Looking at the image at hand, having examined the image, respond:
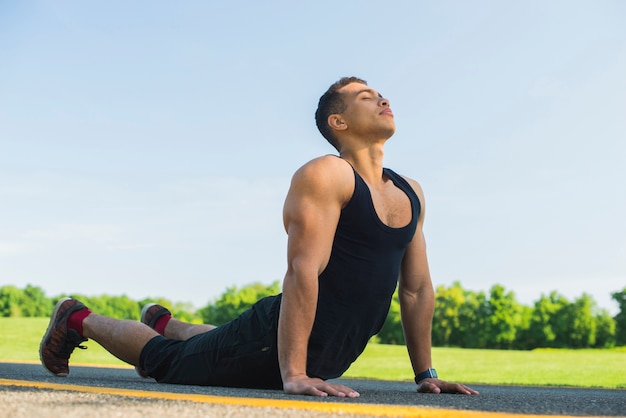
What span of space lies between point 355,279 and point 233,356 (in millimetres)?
879

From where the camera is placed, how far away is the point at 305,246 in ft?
11.0

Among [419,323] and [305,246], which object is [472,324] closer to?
[419,323]

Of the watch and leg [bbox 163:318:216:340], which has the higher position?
leg [bbox 163:318:216:340]

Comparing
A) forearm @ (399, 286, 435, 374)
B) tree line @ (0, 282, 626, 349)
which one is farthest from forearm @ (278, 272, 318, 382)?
tree line @ (0, 282, 626, 349)

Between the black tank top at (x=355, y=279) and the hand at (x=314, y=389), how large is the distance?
50 cm

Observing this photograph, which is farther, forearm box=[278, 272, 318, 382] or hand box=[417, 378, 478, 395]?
hand box=[417, 378, 478, 395]

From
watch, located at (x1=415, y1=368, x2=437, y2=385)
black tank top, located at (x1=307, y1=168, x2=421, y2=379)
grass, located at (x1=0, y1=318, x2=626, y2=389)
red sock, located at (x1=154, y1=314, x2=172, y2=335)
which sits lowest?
grass, located at (x1=0, y1=318, x2=626, y2=389)

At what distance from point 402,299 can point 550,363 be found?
45.3ft

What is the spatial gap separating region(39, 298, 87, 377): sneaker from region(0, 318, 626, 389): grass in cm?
551

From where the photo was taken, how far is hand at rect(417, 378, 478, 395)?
3555 millimetres

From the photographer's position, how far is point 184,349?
4.27m

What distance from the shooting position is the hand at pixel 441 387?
355cm

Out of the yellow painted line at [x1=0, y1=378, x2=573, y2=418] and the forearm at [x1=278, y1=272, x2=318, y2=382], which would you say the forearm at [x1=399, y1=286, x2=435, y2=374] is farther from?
the yellow painted line at [x1=0, y1=378, x2=573, y2=418]

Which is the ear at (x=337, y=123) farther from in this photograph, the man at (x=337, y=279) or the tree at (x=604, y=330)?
the tree at (x=604, y=330)
